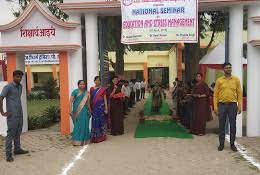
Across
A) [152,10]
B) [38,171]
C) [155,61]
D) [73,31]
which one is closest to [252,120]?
[152,10]

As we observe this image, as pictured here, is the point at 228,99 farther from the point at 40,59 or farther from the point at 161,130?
the point at 40,59

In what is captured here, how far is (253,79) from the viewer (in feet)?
35.1

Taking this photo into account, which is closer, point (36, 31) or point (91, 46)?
point (36, 31)

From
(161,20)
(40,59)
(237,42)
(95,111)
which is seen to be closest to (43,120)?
(95,111)

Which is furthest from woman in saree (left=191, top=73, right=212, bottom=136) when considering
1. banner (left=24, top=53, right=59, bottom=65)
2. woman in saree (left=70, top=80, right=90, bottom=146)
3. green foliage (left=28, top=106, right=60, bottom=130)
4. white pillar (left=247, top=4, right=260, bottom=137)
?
banner (left=24, top=53, right=59, bottom=65)

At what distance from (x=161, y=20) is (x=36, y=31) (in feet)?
10.8

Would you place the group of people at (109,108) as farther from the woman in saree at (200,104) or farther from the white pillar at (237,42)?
the white pillar at (237,42)

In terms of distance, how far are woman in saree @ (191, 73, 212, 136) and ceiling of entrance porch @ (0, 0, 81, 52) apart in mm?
3248

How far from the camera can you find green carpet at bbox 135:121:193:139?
36.3 feet

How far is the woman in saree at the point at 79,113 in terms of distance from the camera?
9.77 m

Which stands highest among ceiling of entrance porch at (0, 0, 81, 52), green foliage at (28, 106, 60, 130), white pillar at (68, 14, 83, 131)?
ceiling of entrance porch at (0, 0, 81, 52)

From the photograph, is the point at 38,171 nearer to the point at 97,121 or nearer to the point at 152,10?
the point at 97,121

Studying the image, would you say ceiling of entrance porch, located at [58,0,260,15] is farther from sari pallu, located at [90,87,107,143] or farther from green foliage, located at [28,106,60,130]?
green foliage, located at [28,106,60,130]

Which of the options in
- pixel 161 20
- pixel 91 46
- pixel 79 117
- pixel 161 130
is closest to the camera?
pixel 79 117
